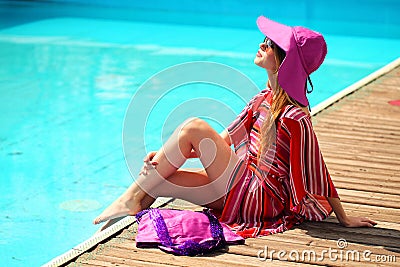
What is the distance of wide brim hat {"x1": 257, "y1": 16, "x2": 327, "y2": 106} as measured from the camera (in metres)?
3.20

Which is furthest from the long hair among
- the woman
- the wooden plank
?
the wooden plank

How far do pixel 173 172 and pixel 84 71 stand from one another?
592 centimetres

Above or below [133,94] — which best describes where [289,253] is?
below

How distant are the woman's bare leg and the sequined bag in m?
0.16

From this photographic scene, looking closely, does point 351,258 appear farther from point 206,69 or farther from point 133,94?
point 206,69

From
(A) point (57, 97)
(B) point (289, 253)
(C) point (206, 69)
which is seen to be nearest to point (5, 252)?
(B) point (289, 253)

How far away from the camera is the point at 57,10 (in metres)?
13.7

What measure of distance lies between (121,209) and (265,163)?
2.33 ft

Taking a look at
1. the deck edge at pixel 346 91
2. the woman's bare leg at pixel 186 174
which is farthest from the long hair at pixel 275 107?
the deck edge at pixel 346 91

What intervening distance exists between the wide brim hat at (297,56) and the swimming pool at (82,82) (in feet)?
6.70

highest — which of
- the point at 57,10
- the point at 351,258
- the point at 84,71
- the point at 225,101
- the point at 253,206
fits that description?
the point at 57,10

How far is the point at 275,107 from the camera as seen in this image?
3320mm

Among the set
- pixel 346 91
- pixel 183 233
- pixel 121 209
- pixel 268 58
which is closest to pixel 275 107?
pixel 268 58

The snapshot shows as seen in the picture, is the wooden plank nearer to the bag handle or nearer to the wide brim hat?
the bag handle
